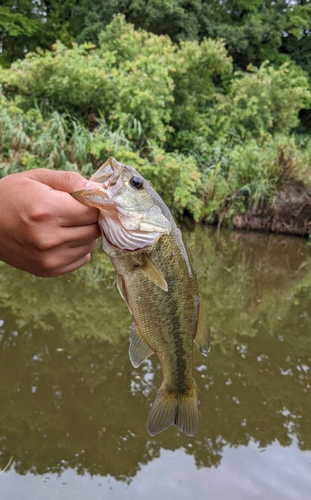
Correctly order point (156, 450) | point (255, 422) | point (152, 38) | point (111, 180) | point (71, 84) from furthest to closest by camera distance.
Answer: point (152, 38) < point (71, 84) < point (255, 422) < point (156, 450) < point (111, 180)

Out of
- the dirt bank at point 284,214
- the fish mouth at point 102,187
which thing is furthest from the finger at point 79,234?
the dirt bank at point 284,214

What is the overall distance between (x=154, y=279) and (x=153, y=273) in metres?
0.02

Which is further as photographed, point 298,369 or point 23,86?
point 23,86

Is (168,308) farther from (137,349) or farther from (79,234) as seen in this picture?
(79,234)

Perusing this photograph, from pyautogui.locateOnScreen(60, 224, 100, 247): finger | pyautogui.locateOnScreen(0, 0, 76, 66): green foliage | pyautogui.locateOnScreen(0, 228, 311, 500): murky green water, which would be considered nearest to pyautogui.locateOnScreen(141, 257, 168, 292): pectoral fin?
pyautogui.locateOnScreen(60, 224, 100, 247): finger

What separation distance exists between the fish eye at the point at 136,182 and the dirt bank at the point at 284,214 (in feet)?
30.9

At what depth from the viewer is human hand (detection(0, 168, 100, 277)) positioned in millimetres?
1483

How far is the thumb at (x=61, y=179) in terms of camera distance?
60.6 inches

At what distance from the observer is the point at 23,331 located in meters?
4.16

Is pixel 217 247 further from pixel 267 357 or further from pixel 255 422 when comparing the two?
pixel 255 422

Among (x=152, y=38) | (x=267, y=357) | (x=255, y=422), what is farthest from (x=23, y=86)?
(x=255, y=422)

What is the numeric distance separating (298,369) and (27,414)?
90.4 inches

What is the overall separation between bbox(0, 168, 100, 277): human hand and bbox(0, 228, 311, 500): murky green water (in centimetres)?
161

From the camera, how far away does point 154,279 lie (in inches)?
61.6
